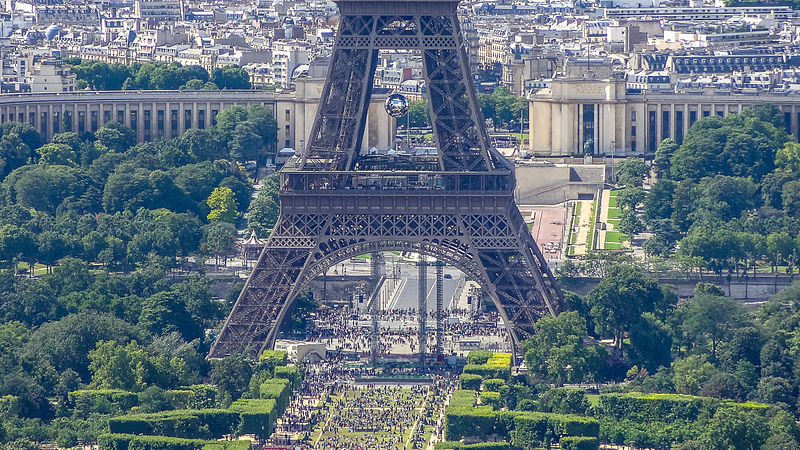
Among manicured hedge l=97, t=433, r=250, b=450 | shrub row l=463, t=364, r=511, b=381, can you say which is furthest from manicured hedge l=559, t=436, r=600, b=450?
manicured hedge l=97, t=433, r=250, b=450

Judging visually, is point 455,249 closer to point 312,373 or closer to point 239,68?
point 312,373

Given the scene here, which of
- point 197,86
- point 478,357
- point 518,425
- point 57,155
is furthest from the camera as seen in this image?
point 197,86

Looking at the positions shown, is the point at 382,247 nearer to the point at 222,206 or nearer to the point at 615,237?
the point at 615,237

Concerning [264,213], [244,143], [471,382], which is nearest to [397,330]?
[471,382]

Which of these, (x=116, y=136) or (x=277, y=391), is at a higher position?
(x=116, y=136)

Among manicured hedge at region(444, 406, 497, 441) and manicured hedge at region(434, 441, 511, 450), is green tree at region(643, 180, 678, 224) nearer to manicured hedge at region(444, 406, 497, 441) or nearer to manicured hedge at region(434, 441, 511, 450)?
manicured hedge at region(444, 406, 497, 441)

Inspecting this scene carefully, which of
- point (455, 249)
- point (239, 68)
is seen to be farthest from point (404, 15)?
point (239, 68)

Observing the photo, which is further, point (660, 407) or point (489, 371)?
point (489, 371)
